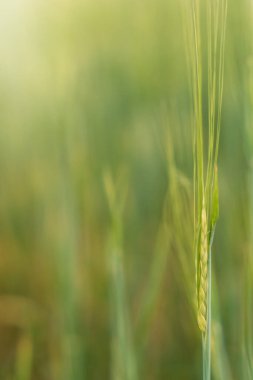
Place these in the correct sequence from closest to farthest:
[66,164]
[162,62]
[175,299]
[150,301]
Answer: [150,301], [66,164], [175,299], [162,62]

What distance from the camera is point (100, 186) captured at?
90 cm

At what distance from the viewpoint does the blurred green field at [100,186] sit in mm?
678

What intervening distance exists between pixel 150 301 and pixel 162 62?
44 cm

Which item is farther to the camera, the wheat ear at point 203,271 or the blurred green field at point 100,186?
the blurred green field at point 100,186

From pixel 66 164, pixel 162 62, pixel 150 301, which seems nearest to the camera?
pixel 150 301

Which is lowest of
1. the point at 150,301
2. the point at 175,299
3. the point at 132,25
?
the point at 175,299

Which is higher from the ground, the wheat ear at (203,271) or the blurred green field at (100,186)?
the wheat ear at (203,271)

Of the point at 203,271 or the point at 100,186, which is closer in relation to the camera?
the point at 203,271

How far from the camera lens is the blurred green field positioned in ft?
2.22

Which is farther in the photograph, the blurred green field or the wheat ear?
the blurred green field

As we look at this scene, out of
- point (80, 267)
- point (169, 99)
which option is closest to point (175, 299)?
point (80, 267)

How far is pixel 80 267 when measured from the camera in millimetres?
861

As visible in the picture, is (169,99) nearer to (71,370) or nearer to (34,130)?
(34,130)

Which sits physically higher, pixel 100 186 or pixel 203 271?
pixel 203 271
